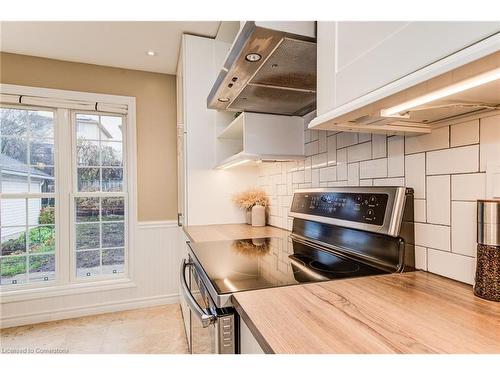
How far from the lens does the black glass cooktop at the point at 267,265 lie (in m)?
0.86

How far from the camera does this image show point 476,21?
0.45 m

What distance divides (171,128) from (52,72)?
1137 millimetres

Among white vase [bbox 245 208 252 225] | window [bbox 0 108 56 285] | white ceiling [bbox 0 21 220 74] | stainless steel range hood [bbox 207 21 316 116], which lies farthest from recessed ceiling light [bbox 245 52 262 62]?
window [bbox 0 108 56 285]

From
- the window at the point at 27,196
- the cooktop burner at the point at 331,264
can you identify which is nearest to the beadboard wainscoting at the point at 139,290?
the window at the point at 27,196

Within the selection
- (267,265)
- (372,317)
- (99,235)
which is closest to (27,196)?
(99,235)

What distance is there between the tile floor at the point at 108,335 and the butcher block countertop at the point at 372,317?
164cm

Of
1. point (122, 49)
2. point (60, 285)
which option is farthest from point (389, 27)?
point (60, 285)

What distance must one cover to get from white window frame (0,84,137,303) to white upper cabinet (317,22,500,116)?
2.38 m

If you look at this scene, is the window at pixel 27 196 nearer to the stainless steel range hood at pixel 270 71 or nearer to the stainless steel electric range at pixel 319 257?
the stainless steel range hood at pixel 270 71

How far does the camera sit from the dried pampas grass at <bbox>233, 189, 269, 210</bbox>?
2180 millimetres

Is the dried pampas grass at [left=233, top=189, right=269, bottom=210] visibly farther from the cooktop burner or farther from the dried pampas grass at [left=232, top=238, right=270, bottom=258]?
the cooktop burner

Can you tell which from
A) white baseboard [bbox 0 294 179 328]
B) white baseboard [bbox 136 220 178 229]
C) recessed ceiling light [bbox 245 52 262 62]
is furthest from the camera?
white baseboard [bbox 136 220 178 229]
